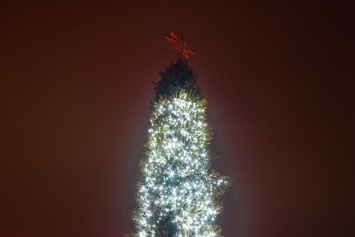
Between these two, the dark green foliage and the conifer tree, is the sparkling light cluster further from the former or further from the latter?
the dark green foliage

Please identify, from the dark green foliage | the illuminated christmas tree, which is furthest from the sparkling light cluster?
the dark green foliage

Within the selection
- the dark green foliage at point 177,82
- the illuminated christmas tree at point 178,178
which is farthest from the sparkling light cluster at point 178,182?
the dark green foliage at point 177,82

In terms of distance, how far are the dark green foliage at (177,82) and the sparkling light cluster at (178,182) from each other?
1.26 feet

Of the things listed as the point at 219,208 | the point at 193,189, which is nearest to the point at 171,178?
the point at 193,189

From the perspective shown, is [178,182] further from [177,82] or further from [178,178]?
[177,82]

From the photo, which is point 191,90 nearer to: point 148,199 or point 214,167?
point 214,167

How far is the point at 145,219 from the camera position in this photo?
7055mm

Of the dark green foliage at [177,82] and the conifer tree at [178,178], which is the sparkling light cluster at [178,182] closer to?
the conifer tree at [178,178]

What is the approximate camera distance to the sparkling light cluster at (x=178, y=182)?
6914 mm

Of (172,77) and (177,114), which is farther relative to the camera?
(172,77)

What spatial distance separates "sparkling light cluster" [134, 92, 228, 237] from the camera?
6.91 m

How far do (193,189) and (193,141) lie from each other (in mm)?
803

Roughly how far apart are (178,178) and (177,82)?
1.77 metres

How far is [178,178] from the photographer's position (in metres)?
6.99
